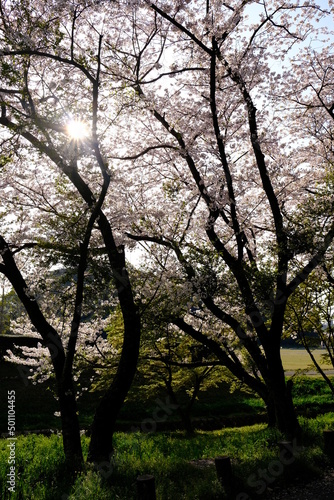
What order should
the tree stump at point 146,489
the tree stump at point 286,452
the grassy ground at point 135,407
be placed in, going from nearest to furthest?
the tree stump at point 146,489 → the tree stump at point 286,452 → the grassy ground at point 135,407

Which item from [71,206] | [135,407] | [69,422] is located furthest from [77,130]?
[135,407]

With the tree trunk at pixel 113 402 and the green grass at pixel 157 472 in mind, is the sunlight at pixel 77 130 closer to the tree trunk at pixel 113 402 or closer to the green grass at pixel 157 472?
the tree trunk at pixel 113 402

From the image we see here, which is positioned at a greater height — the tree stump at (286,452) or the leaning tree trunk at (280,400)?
the leaning tree trunk at (280,400)

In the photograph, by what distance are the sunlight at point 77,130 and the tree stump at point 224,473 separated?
6207mm

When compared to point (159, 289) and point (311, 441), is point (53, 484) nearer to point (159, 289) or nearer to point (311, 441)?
point (159, 289)

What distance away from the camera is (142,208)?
11.4m

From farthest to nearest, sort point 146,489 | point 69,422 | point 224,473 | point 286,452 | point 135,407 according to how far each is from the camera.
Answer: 1. point 135,407
2. point 69,422
3. point 286,452
4. point 224,473
5. point 146,489

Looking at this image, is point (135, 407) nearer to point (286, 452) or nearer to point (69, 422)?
point (69, 422)

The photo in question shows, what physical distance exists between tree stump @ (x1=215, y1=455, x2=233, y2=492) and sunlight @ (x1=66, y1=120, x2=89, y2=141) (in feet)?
20.4

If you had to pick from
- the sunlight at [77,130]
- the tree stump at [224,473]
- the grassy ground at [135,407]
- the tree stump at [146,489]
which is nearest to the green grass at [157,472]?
the tree stump at [224,473]

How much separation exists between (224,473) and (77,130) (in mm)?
6545

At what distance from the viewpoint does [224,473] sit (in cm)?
577

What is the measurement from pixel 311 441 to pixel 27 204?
358 inches

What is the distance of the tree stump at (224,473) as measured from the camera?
5.70m
